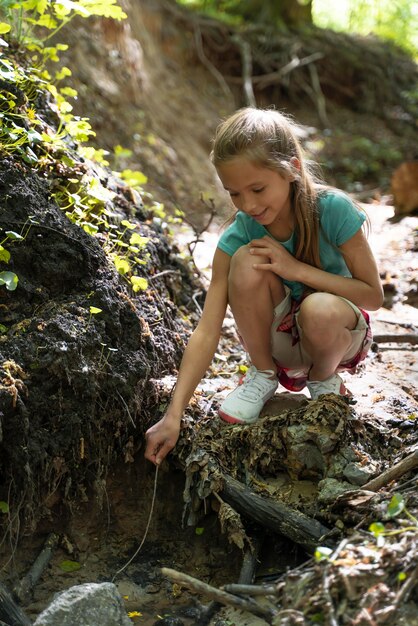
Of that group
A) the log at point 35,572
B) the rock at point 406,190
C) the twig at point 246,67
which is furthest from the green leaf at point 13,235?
the twig at point 246,67

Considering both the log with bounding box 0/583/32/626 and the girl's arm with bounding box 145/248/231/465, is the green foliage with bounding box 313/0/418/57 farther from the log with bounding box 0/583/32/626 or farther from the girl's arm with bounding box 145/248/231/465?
the log with bounding box 0/583/32/626

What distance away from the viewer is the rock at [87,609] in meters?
2.30

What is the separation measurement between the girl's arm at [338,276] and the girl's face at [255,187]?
0.14m

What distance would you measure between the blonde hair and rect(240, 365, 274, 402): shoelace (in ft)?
1.85

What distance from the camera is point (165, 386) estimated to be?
319cm

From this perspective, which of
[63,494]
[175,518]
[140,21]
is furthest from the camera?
[140,21]

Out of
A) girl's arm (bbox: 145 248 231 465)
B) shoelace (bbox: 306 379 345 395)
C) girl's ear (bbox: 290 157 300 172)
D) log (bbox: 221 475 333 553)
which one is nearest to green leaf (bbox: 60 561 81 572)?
girl's arm (bbox: 145 248 231 465)

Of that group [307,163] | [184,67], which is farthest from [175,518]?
[184,67]

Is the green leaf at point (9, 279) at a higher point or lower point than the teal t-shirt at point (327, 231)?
lower

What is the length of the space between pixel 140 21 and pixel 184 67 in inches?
42.1

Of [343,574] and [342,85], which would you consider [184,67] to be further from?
[343,574]

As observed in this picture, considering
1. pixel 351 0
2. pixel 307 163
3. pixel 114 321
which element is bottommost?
pixel 114 321

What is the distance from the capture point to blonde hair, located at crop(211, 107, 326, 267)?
275 cm

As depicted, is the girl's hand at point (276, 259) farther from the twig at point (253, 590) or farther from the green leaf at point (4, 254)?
the twig at point (253, 590)
